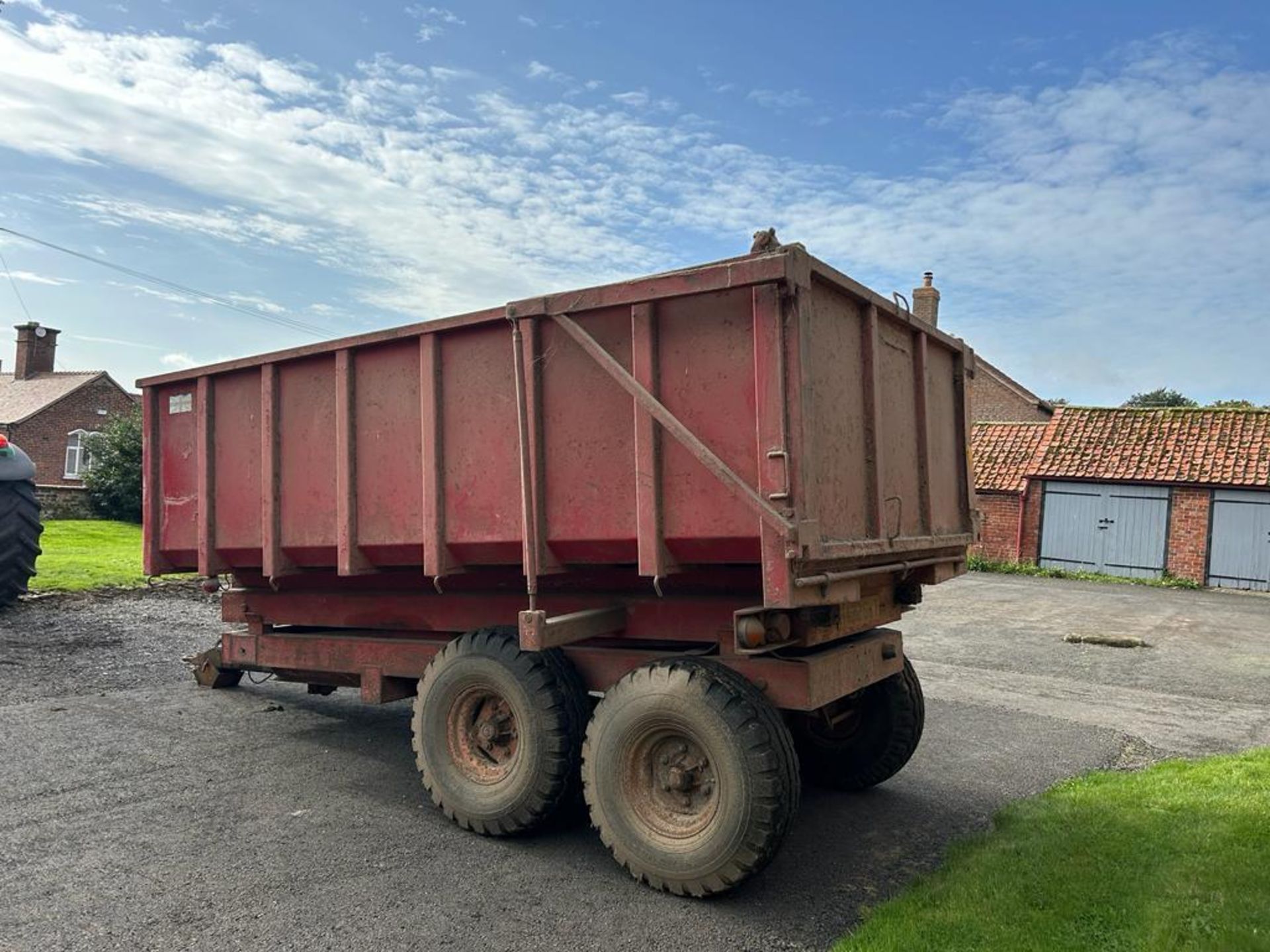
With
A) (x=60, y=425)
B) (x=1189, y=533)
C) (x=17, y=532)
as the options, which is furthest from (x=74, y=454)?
(x=1189, y=533)

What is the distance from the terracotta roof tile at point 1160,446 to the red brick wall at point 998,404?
8.37 metres

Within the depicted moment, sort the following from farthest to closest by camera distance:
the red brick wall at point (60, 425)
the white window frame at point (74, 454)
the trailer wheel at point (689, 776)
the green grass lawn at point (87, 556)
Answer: the white window frame at point (74, 454), the red brick wall at point (60, 425), the green grass lawn at point (87, 556), the trailer wheel at point (689, 776)

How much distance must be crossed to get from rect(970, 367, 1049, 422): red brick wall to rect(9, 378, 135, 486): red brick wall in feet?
118

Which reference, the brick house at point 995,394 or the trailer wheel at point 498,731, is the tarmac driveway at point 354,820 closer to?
the trailer wheel at point 498,731

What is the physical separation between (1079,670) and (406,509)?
8388 millimetres

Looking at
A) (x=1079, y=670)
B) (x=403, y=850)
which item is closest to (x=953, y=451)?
(x=403, y=850)

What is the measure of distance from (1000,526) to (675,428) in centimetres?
2186

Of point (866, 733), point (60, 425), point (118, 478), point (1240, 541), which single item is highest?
point (60, 425)

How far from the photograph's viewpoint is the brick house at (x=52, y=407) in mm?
38938

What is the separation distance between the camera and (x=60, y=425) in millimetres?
40219

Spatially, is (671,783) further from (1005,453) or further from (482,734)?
Answer: (1005,453)

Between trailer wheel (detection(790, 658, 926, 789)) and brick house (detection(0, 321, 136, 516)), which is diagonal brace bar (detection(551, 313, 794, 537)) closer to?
trailer wheel (detection(790, 658, 926, 789))

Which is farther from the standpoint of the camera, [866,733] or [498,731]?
[866,733]

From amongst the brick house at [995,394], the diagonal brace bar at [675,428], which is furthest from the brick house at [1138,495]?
the diagonal brace bar at [675,428]
